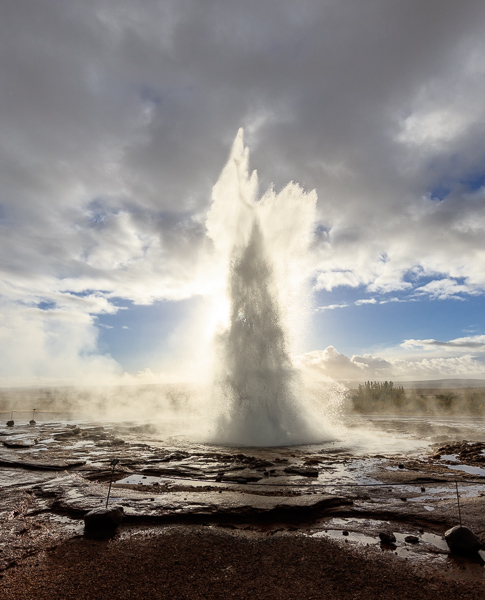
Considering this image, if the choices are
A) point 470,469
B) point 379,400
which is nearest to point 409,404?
point 379,400

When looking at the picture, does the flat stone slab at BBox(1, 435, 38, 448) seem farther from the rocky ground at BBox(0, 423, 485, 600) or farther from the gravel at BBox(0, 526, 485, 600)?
the gravel at BBox(0, 526, 485, 600)

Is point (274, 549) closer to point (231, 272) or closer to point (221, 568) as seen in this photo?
point (221, 568)

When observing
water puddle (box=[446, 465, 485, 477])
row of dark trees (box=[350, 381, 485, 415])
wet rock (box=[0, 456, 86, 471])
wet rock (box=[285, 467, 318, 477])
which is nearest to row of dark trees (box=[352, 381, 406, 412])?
row of dark trees (box=[350, 381, 485, 415])

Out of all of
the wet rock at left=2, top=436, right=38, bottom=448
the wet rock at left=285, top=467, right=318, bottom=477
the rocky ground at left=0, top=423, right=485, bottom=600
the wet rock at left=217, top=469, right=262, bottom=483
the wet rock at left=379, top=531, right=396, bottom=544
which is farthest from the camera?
the wet rock at left=2, top=436, right=38, bottom=448

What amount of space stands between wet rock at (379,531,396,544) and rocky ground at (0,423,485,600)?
18cm

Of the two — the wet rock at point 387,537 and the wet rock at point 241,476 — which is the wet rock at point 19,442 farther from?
the wet rock at point 387,537

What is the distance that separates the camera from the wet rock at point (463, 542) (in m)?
6.59

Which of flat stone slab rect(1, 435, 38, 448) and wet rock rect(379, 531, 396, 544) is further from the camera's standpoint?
flat stone slab rect(1, 435, 38, 448)

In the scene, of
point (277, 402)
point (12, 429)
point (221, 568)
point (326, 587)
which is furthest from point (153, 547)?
point (12, 429)

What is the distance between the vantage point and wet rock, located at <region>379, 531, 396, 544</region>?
7090 millimetres

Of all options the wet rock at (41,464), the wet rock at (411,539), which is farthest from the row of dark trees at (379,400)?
the wet rock at (411,539)

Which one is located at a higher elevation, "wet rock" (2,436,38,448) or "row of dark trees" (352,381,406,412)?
"row of dark trees" (352,381,406,412)

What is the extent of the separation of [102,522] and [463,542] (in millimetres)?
7182

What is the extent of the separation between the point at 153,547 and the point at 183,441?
1326cm
